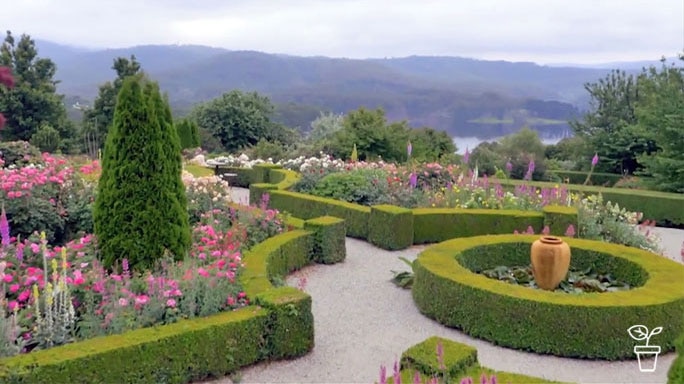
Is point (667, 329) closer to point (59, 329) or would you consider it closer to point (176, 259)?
point (176, 259)

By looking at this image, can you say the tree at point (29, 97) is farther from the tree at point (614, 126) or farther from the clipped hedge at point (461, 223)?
the tree at point (614, 126)

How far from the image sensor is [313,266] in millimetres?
8078

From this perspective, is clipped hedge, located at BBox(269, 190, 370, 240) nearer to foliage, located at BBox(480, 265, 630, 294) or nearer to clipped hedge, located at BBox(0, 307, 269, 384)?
foliage, located at BBox(480, 265, 630, 294)

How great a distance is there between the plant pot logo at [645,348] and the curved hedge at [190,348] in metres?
2.80

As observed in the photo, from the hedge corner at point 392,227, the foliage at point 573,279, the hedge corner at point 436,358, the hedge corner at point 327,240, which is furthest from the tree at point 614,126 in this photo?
the hedge corner at point 436,358

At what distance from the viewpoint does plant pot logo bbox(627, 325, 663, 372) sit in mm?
5059

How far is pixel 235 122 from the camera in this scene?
2642 cm

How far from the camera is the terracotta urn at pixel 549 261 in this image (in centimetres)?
599

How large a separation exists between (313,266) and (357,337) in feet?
8.55

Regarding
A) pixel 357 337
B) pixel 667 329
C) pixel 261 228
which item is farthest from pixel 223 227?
pixel 667 329

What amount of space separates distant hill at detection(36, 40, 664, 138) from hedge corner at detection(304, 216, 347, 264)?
4641cm

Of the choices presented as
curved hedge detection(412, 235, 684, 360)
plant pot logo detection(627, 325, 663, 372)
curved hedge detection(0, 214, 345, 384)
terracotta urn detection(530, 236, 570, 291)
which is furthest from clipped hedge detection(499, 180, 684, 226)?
curved hedge detection(0, 214, 345, 384)

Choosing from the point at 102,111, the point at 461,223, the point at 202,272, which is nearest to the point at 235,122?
the point at 102,111

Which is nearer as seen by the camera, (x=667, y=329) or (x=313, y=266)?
(x=667, y=329)
